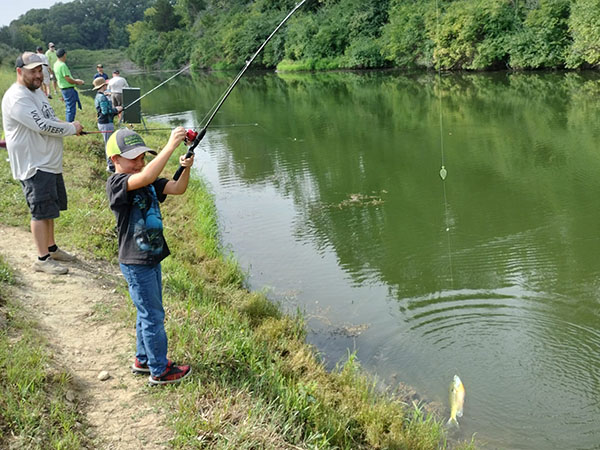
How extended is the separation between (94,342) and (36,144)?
2.04 m

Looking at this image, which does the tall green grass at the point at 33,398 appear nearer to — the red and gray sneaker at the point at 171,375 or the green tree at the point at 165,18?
the red and gray sneaker at the point at 171,375

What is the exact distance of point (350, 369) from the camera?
16.3 feet

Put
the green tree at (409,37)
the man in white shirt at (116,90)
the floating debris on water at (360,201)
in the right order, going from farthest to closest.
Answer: the green tree at (409,37)
the man in white shirt at (116,90)
the floating debris on water at (360,201)

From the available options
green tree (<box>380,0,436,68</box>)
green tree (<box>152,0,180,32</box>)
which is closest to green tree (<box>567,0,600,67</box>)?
green tree (<box>380,0,436,68</box>)

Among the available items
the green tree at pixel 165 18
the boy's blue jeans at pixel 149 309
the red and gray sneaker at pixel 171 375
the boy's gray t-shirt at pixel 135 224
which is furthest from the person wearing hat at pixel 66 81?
the green tree at pixel 165 18

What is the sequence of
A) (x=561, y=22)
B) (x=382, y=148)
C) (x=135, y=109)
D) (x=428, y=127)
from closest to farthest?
(x=135, y=109)
(x=382, y=148)
(x=428, y=127)
(x=561, y=22)

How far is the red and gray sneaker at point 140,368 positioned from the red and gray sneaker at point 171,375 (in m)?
0.08

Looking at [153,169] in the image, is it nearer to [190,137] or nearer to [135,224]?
[135,224]

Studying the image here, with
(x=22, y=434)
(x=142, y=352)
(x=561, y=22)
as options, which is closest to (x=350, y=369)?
(x=142, y=352)

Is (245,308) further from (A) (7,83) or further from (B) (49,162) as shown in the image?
(A) (7,83)

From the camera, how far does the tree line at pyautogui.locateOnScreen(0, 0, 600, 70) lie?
1162 inches

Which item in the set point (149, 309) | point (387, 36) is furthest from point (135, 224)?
point (387, 36)

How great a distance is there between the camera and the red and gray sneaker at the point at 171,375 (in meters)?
3.81

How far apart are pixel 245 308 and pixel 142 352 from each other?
6.86 feet
